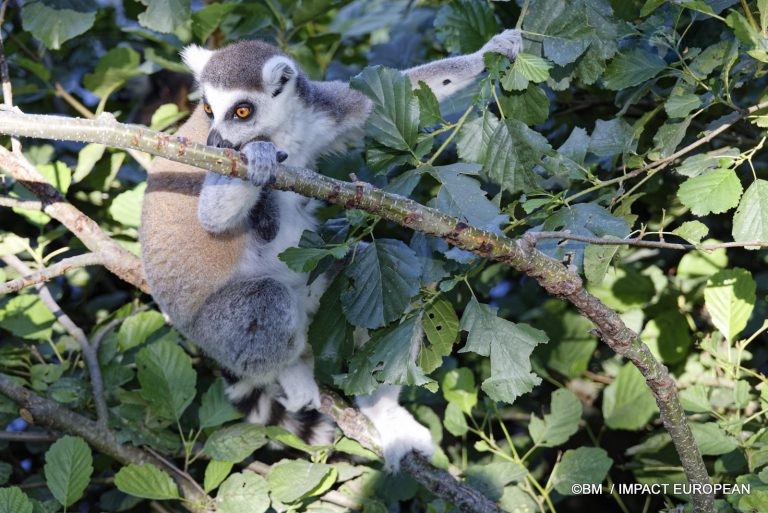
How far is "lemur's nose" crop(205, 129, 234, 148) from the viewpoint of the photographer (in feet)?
10.2

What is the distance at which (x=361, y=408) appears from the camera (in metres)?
3.55

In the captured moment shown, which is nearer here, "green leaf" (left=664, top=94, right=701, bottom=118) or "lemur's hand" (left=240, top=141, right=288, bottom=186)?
"lemur's hand" (left=240, top=141, right=288, bottom=186)

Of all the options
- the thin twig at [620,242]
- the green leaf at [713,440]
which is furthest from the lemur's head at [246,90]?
the green leaf at [713,440]

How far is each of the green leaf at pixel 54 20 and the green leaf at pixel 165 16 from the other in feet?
0.88

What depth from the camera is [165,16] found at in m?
3.58

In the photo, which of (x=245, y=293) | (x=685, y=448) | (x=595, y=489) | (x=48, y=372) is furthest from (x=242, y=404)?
(x=685, y=448)

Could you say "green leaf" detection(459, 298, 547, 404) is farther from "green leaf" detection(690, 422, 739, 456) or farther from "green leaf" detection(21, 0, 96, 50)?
"green leaf" detection(21, 0, 96, 50)

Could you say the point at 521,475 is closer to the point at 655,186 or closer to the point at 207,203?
the point at 655,186

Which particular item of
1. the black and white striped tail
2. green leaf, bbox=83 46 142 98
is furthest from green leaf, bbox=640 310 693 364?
green leaf, bbox=83 46 142 98

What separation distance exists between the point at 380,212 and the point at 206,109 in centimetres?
146

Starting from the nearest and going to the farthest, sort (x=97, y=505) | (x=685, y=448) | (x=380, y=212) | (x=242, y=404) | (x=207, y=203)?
(x=380, y=212)
(x=685, y=448)
(x=207, y=203)
(x=242, y=404)
(x=97, y=505)

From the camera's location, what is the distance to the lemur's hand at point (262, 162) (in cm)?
226

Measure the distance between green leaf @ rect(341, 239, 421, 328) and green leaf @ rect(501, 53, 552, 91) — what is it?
0.70m

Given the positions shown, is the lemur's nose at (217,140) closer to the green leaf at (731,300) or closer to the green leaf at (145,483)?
the green leaf at (145,483)
